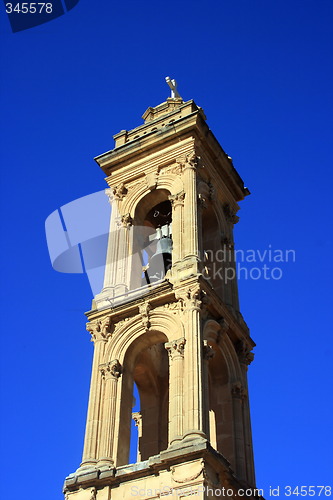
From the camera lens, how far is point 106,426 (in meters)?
24.8

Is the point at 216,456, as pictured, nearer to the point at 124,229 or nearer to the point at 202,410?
the point at 202,410

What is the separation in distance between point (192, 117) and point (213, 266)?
5.76 metres

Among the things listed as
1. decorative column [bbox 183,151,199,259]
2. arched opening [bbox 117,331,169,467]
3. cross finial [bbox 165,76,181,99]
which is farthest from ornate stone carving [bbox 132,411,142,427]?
cross finial [bbox 165,76,181,99]

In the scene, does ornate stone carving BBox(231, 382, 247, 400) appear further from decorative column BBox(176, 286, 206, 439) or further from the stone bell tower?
decorative column BBox(176, 286, 206, 439)

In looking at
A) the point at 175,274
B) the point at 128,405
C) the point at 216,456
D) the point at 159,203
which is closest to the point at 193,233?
the point at 175,274

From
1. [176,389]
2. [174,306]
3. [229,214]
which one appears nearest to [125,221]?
[229,214]

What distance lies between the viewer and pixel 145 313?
26812 mm

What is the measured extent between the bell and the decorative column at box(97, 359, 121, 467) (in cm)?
455

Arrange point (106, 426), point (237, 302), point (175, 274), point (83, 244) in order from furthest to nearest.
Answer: point (83, 244) → point (237, 302) → point (175, 274) → point (106, 426)

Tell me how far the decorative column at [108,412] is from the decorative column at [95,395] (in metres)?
0.18

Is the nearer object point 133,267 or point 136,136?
point 133,267

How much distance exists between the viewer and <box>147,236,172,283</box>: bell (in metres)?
29.8

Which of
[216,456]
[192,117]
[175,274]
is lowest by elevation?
A: [216,456]

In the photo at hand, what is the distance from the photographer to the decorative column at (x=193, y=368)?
2275 cm
